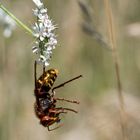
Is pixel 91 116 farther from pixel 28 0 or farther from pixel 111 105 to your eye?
pixel 28 0

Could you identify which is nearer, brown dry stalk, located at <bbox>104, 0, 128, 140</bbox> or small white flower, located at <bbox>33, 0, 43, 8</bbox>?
small white flower, located at <bbox>33, 0, 43, 8</bbox>

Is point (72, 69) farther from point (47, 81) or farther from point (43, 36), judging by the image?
point (43, 36)

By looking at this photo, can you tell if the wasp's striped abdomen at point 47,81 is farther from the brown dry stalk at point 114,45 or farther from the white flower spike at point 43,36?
the brown dry stalk at point 114,45

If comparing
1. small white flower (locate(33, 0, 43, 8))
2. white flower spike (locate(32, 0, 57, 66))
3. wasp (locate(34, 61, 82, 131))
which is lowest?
wasp (locate(34, 61, 82, 131))

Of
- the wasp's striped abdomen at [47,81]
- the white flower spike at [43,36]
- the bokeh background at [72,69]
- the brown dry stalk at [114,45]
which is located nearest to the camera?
the white flower spike at [43,36]

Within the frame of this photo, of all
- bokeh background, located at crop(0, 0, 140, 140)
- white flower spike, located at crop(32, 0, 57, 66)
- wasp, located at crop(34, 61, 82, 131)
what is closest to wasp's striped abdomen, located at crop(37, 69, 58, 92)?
wasp, located at crop(34, 61, 82, 131)

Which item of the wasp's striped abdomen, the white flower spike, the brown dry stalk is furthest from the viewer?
the brown dry stalk

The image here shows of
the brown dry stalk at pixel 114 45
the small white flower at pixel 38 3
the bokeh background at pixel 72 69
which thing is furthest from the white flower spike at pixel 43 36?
the bokeh background at pixel 72 69

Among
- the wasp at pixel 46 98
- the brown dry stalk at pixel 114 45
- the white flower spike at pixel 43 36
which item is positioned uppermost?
the brown dry stalk at pixel 114 45

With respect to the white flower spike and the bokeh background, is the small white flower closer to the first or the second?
the white flower spike
